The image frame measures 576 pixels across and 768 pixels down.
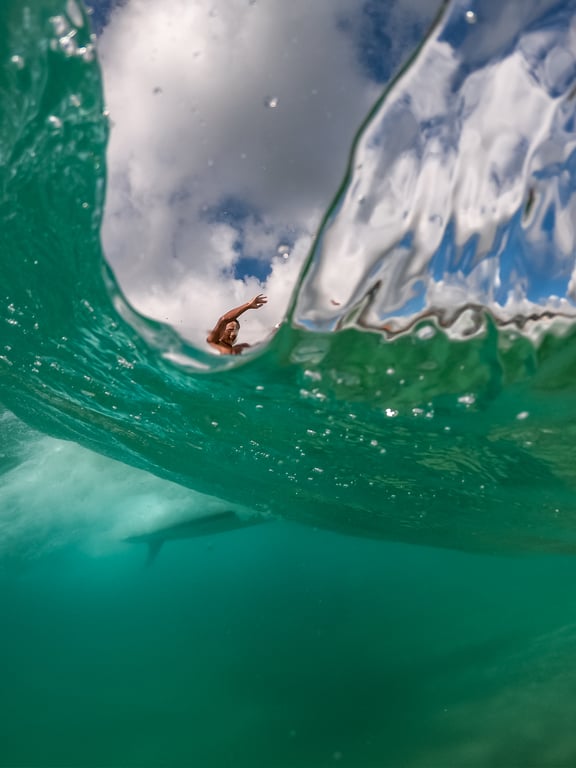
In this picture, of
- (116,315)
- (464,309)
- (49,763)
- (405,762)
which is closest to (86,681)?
(49,763)

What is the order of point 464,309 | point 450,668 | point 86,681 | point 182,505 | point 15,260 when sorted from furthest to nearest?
1. point 86,681
2. point 182,505
3. point 450,668
4. point 15,260
5. point 464,309

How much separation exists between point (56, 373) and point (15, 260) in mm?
4750

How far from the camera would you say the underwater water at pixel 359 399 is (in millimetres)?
4238

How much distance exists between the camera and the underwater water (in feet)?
13.9

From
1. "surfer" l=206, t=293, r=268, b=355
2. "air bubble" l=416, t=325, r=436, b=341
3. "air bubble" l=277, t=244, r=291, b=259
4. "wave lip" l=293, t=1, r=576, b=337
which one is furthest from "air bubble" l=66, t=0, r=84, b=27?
"air bubble" l=416, t=325, r=436, b=341

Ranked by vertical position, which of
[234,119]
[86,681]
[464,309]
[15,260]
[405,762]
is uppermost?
[464,309]

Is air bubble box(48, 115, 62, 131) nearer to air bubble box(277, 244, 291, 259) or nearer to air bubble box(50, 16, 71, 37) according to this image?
air bubble box(50, 16, 71, 37)

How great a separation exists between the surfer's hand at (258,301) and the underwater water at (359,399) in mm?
457

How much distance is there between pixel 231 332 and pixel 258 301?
94cm

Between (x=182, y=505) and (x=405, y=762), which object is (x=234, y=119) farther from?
(x=182, y=505)

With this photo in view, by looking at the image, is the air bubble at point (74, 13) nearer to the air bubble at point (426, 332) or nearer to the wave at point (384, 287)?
the wave at point (384, 287)

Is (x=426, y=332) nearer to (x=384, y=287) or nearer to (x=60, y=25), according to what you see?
(x=384, y=287)

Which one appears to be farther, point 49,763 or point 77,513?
point 77,513

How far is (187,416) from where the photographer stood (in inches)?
496
